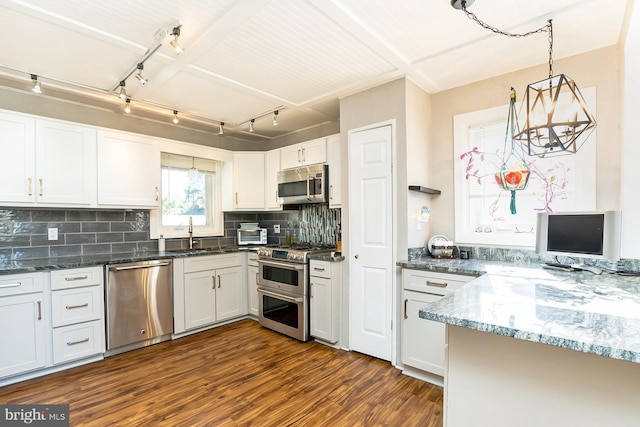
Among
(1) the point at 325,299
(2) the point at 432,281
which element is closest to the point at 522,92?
(2) the point at 432,281

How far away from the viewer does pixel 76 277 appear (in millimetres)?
2717

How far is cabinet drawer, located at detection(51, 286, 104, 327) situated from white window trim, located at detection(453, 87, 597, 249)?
11.0 ft

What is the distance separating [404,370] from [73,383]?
2.65m

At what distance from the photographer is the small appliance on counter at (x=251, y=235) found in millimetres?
4309

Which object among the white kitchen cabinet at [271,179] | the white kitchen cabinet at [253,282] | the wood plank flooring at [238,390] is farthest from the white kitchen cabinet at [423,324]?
the white kitchen cabinet at [271,179]

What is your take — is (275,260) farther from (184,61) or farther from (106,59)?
(106,59)

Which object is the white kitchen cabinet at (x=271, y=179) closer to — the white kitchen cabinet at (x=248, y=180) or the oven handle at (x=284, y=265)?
the white kitchen cabinet at (x=248, y=180)

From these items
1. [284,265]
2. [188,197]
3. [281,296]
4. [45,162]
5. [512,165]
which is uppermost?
[45,162]

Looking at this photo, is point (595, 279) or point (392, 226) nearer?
point (595, 279)

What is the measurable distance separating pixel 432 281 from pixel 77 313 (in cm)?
305

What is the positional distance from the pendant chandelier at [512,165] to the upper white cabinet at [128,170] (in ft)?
11.6

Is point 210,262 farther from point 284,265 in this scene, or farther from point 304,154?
point 304,154

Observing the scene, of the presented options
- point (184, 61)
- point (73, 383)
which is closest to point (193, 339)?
point (73, 383)

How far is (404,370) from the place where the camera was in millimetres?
2561
